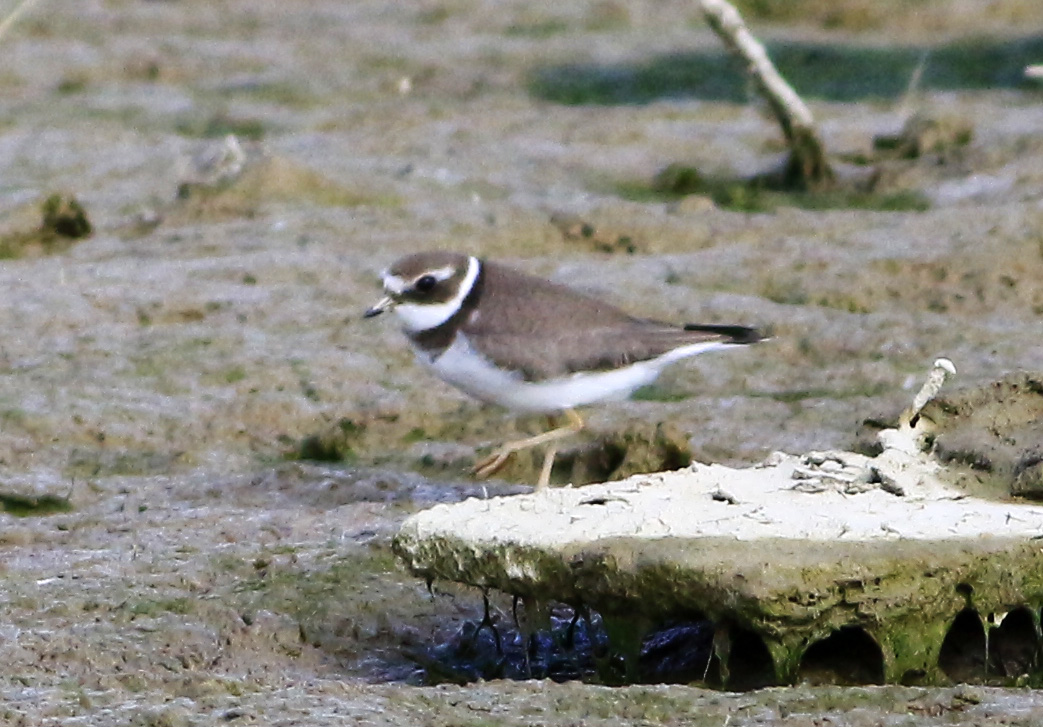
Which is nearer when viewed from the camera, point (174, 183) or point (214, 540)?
point (214, 540)

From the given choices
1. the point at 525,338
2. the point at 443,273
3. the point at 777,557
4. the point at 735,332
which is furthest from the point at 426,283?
the point at 777,557

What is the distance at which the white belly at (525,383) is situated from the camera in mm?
6043

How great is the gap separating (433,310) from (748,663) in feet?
6.17

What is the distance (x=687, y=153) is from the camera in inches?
476

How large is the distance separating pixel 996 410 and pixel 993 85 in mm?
8885

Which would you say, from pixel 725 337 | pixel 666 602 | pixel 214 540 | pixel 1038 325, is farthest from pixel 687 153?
pixel 666 602

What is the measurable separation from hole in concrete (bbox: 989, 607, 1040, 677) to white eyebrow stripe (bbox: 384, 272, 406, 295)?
236 cm

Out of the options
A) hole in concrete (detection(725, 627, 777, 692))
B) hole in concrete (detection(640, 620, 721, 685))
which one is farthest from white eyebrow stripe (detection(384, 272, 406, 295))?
hole in concrete (detection(725, 627, 777, 692))

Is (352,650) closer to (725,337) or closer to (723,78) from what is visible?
(725,337)

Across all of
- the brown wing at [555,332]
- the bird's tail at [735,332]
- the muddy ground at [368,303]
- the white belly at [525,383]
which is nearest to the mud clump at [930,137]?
the muddy ground at [368,303]

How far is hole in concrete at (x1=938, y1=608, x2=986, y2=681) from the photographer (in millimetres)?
4770

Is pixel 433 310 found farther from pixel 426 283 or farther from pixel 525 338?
pixel 525 338

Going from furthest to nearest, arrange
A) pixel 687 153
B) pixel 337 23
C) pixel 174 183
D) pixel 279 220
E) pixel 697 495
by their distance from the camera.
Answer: pixel 337 23 → pixel 687 153 → pixel 174 183 → pixel 279 220 → pixel 697 495

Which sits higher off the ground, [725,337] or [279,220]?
[725,337]
